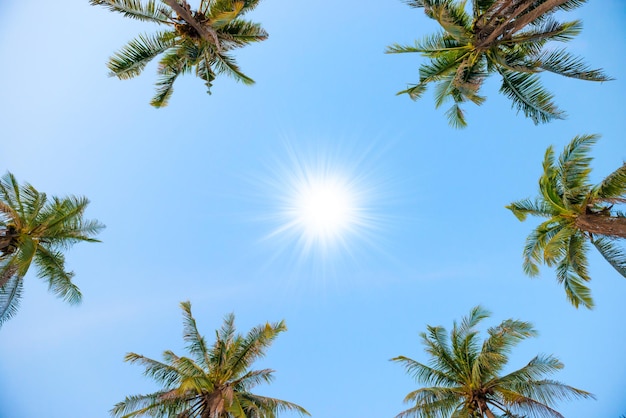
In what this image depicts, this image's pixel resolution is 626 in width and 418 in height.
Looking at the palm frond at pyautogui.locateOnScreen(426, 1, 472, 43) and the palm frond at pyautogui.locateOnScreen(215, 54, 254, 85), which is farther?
the palm frond at pyautogui.locateOnScreen(215, 54, 254, 85)

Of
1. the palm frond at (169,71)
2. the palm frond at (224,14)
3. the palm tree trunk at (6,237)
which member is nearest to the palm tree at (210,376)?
the palm tree trunk at (6,237)

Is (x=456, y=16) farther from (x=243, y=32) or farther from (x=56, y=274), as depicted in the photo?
(x=56, y=274)

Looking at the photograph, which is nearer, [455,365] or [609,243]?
[609,243]

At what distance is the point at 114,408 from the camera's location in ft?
38.4

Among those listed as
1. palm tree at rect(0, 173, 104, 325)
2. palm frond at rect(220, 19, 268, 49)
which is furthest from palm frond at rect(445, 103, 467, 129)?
palm tree at rect(0, 173, 104, 325)

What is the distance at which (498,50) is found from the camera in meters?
11.2

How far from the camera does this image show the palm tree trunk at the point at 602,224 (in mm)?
9721

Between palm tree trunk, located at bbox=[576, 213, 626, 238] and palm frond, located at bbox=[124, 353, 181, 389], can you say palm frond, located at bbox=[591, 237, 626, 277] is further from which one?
palm frond, located at bbox=[124, 353, 181, 389]

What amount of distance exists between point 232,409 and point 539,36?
16.5 m

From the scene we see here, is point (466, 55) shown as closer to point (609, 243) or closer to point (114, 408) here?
point (609, 243)

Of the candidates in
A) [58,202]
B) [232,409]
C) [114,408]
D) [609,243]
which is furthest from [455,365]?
[58,202]

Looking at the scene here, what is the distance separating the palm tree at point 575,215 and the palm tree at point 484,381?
2.99m

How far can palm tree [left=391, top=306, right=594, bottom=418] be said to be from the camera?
11.5 metres

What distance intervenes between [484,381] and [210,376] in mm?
11233
